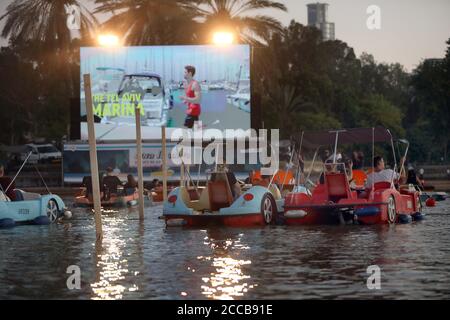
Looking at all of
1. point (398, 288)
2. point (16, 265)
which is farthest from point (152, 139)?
point (398, 288)

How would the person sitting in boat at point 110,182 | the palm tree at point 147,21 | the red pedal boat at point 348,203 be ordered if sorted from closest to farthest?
the red pedal boat at point 348,203 → the person sitting in boat at point 110,182 → the palm tree at point 147,21

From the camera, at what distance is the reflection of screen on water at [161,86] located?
53.1 m

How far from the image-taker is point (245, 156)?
53.0 meters

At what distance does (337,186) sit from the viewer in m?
24.1

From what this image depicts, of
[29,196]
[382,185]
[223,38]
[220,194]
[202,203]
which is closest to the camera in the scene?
[382,185]

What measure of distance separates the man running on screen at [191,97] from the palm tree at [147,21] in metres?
8.04

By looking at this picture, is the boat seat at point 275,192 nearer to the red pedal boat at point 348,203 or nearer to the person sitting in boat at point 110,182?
the red pedal boat at point 348,203

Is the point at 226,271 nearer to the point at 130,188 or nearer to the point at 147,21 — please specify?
the point at 130,188

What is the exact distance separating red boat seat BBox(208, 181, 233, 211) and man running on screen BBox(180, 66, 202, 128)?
27947 mm

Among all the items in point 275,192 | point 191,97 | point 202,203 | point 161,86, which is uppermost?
point 161,86

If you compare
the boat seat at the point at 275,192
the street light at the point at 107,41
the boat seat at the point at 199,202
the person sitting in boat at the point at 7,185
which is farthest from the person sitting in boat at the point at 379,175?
the street light at the point at 107,41

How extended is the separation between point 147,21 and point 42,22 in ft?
19.8

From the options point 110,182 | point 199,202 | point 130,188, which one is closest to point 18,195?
point 199,202

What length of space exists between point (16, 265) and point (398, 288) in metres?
6.39
